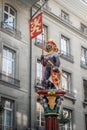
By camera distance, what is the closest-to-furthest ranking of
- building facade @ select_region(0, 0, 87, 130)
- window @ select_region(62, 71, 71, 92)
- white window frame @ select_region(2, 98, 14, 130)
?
1. white window frame @ select_region(2, 98, 14, 130)
2. building facade @ select_region(0, 0, 87, 130)
3. window @ select_region(62, 71, 71, 92)

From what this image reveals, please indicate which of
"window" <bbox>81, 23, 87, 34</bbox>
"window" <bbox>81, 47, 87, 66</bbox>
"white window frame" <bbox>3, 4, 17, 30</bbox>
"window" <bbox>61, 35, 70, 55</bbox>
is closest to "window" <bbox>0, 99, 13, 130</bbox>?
"white window frame" <bbox>3, 4, 17, 30</bbox>

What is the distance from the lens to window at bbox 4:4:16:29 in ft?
89.9

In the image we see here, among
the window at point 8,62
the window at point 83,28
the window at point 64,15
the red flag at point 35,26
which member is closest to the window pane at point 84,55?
the window at point 83,28

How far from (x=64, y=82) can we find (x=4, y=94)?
25.6ft

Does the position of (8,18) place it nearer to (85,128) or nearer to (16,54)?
(16,54)

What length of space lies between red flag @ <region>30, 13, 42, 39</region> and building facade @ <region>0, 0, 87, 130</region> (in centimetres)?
145

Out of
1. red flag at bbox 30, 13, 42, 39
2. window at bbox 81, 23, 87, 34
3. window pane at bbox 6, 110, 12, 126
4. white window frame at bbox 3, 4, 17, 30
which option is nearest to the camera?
window pane at bbox 6, 110, 12, 126

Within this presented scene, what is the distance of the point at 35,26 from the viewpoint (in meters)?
26.4

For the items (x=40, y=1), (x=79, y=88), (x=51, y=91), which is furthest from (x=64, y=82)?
(x=51, y=91)

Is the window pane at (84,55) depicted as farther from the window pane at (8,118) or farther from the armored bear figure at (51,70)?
the armored bear figure at (51,70)

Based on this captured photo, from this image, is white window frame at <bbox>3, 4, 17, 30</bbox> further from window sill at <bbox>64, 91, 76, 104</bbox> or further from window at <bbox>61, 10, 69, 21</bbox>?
window sill at <bbox>64, 91, 76, 104</bbox>

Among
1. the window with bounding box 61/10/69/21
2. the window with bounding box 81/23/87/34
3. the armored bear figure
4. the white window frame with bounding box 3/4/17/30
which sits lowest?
the armored bear figure

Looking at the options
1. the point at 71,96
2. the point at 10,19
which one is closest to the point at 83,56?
the point at 71,96

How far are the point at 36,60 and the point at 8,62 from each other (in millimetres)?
2802
